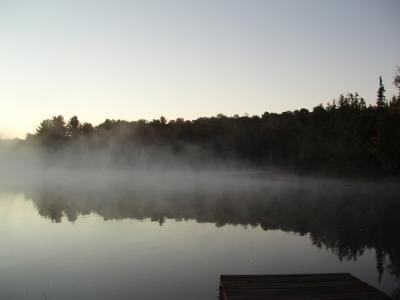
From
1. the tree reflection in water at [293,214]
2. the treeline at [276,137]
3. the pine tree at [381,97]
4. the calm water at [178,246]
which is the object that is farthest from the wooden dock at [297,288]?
the pine tree at [381,97]

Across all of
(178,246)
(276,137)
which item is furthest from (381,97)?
(178,246)

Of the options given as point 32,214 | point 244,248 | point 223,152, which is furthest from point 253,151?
point 244,248

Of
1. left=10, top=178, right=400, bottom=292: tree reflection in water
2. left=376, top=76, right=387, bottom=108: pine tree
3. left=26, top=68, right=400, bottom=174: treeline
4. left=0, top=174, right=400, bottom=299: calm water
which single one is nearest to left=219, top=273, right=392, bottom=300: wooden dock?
left=0, top=174, right=400, bottom=299: calm water

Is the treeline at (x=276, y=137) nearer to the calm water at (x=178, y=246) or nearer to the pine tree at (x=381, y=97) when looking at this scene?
the pine tree at (x=381, y=97)

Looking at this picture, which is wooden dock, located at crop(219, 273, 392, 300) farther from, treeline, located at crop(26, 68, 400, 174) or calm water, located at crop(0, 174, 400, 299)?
treeline, located at crop(26, 68, 400, 174)

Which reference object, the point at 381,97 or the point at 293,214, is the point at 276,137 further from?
the point at 293,214

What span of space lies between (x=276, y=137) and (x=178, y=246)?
62487 mm

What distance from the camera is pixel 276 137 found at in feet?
245

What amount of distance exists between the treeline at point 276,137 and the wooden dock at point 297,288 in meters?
22.0

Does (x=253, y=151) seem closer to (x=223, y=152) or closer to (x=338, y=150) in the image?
(x=223, y=152)

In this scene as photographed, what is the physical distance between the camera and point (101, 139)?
3964 inches

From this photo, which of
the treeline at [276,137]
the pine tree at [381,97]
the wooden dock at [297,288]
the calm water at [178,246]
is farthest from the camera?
the pine tree at [381,97]

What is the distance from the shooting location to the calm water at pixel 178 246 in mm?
10258

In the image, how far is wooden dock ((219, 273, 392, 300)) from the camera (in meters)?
7.34
